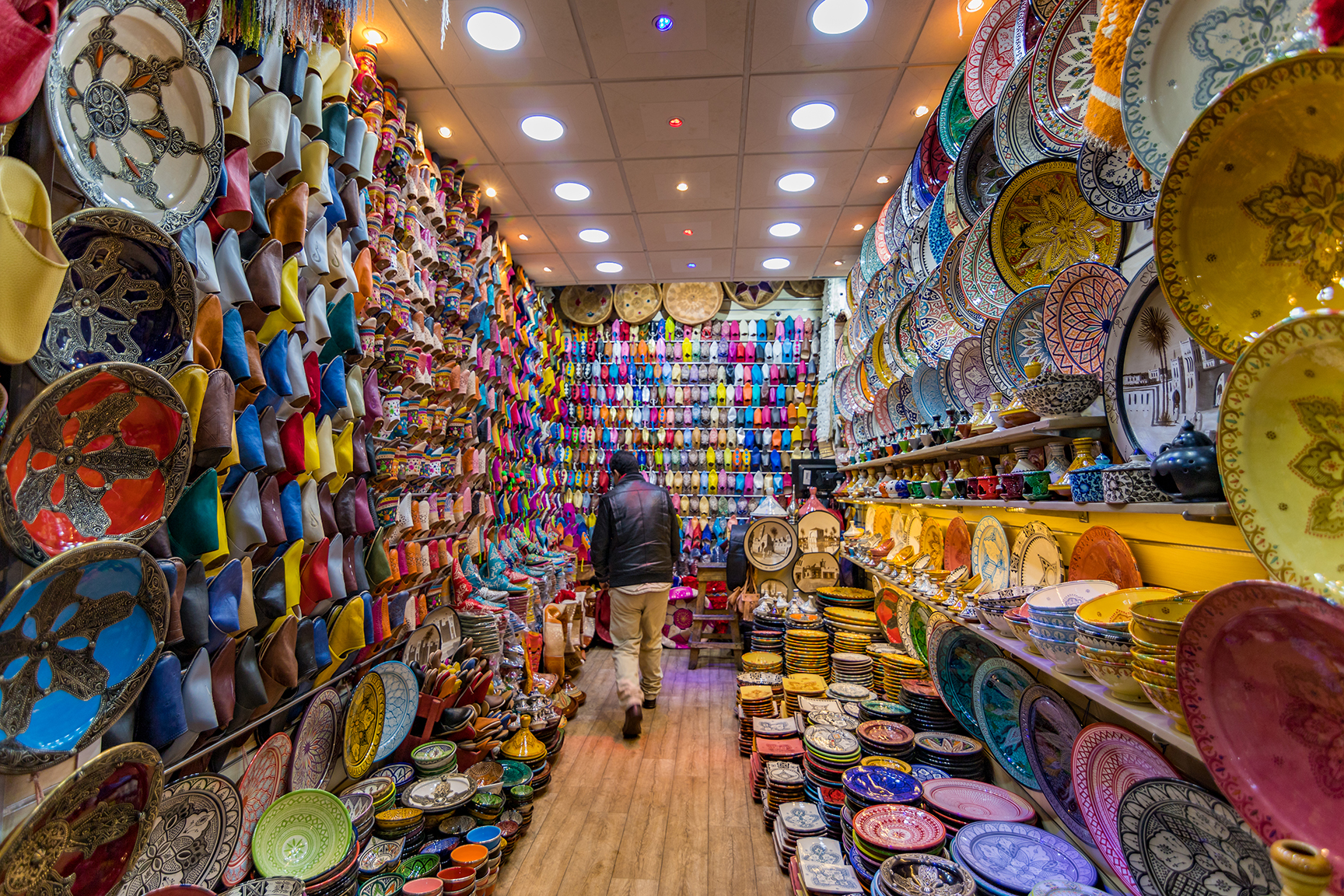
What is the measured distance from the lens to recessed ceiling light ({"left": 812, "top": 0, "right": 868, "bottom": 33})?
7.79 feet

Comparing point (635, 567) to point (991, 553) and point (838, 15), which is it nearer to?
point (991, 553)

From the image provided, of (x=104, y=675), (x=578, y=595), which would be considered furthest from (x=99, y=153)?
(x=578, y=595)

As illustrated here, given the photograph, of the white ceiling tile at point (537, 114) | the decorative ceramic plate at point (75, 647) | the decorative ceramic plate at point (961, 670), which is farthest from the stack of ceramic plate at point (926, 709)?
the white ceiling tile at point (537, 114)

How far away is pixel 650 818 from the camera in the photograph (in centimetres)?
269

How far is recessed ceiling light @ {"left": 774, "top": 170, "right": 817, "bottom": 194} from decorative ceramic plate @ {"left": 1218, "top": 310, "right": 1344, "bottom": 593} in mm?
3231

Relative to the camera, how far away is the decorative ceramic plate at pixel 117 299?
43.9 inches

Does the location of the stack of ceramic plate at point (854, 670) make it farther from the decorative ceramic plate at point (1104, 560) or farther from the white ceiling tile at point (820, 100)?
the white ceiling tile at point (820, 100)

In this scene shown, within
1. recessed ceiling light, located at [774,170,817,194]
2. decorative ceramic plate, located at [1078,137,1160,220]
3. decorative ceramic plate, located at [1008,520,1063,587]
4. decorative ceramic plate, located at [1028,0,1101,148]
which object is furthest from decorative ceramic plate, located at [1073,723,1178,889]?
recessed ceiling light, located at [774,170,817,194]

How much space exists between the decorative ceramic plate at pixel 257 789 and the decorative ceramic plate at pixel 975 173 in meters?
3.06

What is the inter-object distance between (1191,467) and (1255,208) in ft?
1.25

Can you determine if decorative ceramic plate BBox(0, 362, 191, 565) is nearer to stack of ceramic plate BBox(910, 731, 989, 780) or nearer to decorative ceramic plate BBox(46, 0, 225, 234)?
decorative ceramic plate BBox(46, 0, 225, 234)

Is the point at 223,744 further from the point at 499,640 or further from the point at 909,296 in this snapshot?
the point at 909,296

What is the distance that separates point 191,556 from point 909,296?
294 cm

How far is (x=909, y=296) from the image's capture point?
9.74 ft
